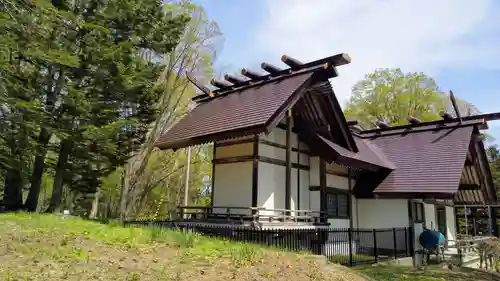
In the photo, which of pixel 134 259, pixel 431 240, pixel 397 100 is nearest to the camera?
pixel 134 259

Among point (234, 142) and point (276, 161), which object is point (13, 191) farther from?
point (276, 161)

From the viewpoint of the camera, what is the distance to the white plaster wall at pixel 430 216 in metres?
20.6

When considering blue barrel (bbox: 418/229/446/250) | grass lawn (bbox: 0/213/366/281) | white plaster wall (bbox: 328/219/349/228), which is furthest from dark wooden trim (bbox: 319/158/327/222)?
grass lawn (bbox: 0/213/366/281)

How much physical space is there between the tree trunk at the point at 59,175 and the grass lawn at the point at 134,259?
6.95 metres

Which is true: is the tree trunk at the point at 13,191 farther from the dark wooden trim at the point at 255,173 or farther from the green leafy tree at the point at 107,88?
the dark wooden trim at the point at 255,173

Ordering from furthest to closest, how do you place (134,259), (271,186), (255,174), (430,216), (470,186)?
(470,186), (430,216), (271,186), (255,174), (134,259)

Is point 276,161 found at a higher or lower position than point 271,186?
higher

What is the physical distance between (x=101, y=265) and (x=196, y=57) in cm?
1998

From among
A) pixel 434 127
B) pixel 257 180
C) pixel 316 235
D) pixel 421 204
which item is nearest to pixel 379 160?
pixel 421 204

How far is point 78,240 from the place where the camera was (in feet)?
26.7

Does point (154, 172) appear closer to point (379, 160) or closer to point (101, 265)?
point (379, 160)

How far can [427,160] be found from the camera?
18938mm

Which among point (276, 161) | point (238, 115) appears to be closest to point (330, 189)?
point (276, 161)

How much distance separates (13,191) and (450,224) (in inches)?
1002
